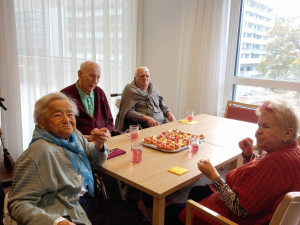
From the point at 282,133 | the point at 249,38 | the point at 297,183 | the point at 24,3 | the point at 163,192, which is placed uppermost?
the point at 24,3

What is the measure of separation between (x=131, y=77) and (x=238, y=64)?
172cm

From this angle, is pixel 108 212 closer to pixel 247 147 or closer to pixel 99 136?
pixel 99 136

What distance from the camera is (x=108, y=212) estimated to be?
1.53 metres

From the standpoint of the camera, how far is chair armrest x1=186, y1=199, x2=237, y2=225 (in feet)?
4.01

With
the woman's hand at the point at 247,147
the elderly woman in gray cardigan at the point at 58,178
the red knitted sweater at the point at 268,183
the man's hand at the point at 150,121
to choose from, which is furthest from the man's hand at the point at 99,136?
the man's hand at the point at 150,121

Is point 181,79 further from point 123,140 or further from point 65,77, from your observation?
point 123,140

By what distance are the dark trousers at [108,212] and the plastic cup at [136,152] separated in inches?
10.8

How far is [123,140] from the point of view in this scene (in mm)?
2139

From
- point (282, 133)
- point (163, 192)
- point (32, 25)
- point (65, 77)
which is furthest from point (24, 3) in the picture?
point (282, 133)

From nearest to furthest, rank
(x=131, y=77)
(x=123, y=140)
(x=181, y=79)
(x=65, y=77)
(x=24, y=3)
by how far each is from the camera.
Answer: (x=123, y=140), (x=24, y=3), (x=65, y=77), (x=181, y=79), (x=131, y=77)

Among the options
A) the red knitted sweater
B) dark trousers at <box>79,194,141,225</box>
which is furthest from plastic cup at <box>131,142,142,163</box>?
the red knitted sweater

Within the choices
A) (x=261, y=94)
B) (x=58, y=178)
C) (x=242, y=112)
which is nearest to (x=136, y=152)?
(x=58, y=178)

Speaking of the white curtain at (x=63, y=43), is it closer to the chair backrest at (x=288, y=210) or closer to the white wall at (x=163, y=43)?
the white wall at (x=163, y=43)

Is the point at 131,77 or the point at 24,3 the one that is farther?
the point at 131,77
